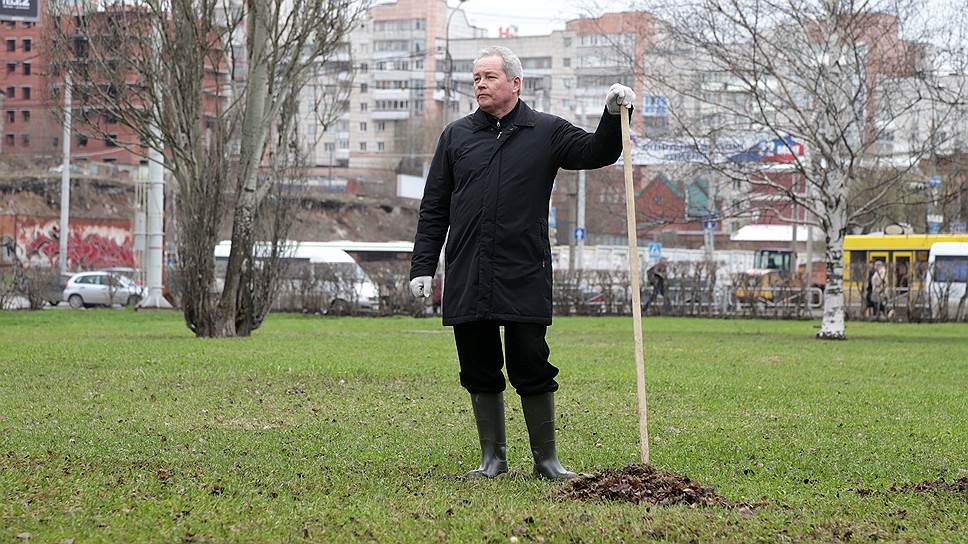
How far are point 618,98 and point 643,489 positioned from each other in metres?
1.68

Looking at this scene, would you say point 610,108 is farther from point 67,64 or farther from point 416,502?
point 67,64

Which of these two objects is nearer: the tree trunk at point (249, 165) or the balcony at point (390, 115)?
the tree trunk at point (249, 165)

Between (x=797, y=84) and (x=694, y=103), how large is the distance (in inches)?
76.8

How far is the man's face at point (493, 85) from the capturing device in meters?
6.30

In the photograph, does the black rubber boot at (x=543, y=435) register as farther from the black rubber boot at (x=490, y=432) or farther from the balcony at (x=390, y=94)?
the balcony at (x=390, y=94)

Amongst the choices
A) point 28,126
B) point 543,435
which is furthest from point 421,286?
point 28,126

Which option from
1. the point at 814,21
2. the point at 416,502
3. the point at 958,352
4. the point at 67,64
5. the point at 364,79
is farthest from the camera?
the point at 364,79

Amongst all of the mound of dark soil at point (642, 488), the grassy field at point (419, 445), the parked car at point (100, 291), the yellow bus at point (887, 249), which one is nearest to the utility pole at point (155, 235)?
the parked car at point (100, 291)

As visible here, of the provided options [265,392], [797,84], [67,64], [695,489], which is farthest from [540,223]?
[797,84]

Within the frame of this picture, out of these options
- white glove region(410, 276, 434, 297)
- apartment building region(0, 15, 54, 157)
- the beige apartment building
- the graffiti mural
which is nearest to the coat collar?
white glove region(410, 276, 434, 297)

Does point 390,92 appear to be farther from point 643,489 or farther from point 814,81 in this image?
point 643,489

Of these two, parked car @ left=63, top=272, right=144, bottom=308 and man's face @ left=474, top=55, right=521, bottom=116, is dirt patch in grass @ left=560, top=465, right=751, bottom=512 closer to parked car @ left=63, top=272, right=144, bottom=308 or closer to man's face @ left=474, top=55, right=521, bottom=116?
man's face @ left=474, top=55, right=521, bottom=116

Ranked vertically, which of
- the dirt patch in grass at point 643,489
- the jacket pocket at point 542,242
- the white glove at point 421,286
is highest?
the jacket pocket at point 542,242

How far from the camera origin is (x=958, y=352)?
1991 cm
